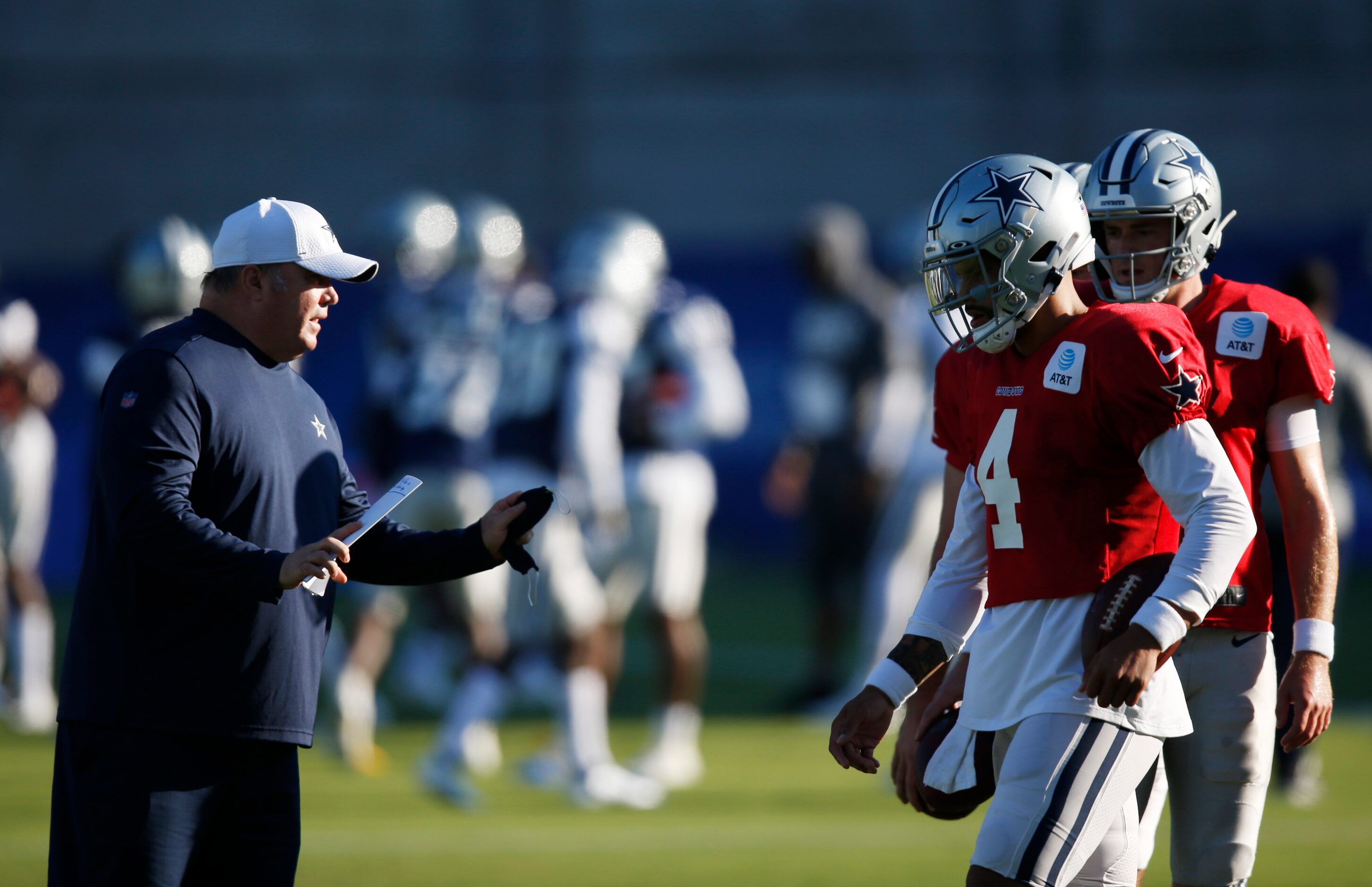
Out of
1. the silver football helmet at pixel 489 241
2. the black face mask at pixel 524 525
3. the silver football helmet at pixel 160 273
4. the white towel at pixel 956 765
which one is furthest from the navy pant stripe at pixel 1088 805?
the silver football helmet at pixel 160 273

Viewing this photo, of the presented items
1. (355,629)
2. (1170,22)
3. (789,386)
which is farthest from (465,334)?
(1170,22)

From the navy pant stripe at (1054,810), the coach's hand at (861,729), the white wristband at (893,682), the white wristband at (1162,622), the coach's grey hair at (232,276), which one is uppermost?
the coach's grey hair at (232,276)

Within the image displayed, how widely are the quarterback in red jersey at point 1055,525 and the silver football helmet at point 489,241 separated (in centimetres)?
488

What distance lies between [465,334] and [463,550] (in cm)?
415

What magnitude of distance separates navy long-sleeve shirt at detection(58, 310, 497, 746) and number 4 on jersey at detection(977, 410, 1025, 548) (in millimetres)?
1470

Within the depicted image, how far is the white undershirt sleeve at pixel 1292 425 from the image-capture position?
3.58 m

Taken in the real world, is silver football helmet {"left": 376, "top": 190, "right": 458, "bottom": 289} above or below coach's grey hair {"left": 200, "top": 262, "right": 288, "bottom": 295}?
above

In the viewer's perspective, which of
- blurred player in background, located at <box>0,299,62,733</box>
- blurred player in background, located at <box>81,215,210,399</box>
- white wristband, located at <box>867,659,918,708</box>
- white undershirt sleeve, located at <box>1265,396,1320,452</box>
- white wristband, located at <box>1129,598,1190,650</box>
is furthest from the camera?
blurred player in background, located at <box>0,299,62,733</box>

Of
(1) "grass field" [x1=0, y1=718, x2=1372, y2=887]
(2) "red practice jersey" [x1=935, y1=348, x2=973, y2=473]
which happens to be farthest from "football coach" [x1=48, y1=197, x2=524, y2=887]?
(1) "grass field" [x1=0, y1=718, x2=1372, y2=887]

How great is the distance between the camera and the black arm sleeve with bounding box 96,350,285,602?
10.3 ft

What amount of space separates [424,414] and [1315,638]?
4.94 meters

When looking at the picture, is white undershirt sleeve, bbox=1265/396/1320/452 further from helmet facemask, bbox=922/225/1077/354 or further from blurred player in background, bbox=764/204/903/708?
blurred player in background, bbox=764/204/903/708

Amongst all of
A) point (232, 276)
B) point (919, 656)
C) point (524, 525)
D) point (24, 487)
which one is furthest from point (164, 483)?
point (24, 487)

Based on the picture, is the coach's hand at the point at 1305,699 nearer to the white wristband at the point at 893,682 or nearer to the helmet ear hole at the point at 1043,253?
the white wristband at the point at 893,682
